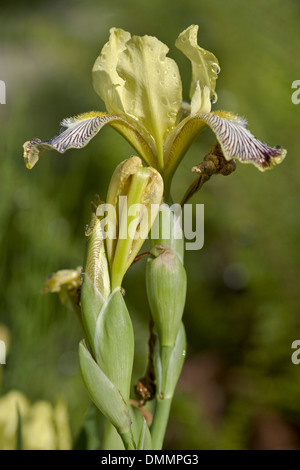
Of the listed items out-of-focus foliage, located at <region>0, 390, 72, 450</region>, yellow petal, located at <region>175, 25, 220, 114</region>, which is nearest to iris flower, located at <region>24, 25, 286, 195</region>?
yellow petal, located at <region>175, 25, 220, 114</region>

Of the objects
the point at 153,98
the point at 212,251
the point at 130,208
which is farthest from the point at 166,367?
the point at 212,251

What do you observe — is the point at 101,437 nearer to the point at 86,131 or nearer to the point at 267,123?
the point at 86,131

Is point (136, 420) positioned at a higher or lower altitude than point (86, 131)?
lower

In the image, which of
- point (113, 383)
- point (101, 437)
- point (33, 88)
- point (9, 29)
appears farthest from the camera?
point (33, 88)

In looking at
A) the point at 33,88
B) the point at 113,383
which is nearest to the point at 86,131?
the point at 113,383

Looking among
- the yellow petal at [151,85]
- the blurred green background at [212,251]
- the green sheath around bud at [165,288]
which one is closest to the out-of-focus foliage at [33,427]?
the blurred green background at [212,251]

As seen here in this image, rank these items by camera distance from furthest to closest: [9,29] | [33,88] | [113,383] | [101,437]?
[33,88], [9,29], [101,437], [113,383]

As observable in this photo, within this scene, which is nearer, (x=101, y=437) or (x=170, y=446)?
(x=101, y=437)

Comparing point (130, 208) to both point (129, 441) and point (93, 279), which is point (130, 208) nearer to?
point (93, 279)
